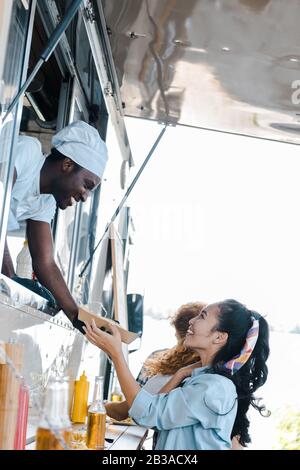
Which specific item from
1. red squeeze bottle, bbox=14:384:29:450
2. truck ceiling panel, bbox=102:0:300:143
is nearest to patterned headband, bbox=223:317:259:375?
red squeeze bottle, bbox=14:384:29:450

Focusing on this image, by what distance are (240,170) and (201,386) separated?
782 centimetres

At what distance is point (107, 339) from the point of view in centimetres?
200

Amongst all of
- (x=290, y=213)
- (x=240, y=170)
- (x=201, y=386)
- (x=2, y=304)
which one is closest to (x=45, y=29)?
(x=2, y=304)

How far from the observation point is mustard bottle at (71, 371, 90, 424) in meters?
2.37

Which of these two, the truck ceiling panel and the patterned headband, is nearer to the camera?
the patterned headband

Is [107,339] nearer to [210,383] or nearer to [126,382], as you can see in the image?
[126,382]

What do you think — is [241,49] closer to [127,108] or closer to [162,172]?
[127,108]

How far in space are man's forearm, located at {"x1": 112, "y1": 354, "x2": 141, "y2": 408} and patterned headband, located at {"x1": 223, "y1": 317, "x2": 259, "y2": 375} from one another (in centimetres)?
28

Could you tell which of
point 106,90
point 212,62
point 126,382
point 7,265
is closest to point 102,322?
point 126,382

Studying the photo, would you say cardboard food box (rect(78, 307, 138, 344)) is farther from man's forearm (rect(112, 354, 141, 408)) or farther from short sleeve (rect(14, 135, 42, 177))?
short sleeve (rect(14, 135, 42, 177))

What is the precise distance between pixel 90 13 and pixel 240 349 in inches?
55.5

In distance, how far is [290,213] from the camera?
1022 cm

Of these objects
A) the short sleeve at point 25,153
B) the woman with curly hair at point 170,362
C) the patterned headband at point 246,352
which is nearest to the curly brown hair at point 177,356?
the woman with curly hair at point 170,362

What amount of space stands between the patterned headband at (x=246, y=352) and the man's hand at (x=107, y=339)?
1.07ft
